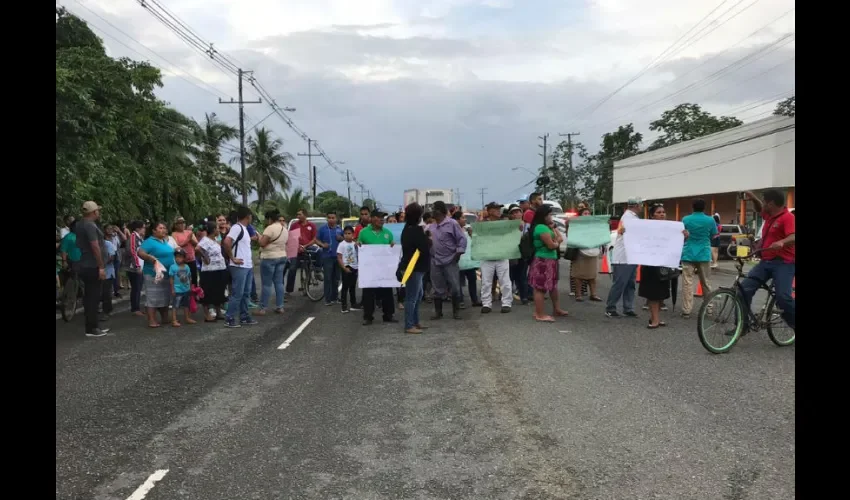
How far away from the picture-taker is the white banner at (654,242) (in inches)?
394

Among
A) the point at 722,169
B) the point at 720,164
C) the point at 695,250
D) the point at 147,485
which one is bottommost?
the point at 147,485

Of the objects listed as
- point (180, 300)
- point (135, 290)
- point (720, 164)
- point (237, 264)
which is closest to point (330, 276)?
point (237, 264)

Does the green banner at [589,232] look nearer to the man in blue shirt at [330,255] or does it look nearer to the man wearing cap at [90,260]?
the man in blue shirt at [330,255]

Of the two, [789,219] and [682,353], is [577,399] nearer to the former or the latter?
[682,353]

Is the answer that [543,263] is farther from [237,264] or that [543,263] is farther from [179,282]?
[179,282]

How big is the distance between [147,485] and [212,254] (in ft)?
24.6

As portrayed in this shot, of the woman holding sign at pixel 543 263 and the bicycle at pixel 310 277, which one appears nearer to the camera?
the woman holding sign at pixel 543 263

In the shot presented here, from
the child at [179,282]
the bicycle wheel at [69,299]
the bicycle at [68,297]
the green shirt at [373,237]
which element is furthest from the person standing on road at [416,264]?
the bicycle wheel at [69,299]

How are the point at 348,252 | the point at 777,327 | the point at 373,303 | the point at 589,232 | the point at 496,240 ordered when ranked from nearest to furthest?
the point at 777,327 → the point at 373,303 → the point at 496,240 → the point at 348,252 → the point at 589,232

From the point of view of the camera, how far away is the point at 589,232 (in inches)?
482

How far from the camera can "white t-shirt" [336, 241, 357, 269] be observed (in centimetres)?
1191

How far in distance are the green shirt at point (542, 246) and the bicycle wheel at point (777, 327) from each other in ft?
11.1

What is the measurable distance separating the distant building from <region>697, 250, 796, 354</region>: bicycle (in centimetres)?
2128

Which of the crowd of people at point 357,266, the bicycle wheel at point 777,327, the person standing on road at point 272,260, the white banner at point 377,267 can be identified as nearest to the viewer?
the bicycle wheel at point 777,327
